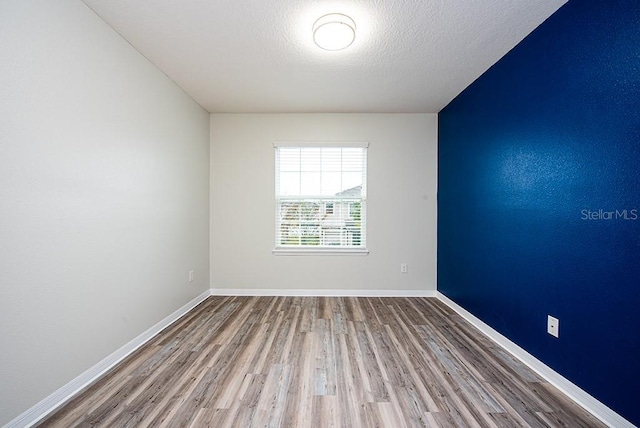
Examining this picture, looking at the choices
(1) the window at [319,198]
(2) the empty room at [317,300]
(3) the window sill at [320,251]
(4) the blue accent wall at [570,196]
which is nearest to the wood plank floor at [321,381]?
(2) the empty room at [317,300]

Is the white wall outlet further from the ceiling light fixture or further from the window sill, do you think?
the ceiling light fixture

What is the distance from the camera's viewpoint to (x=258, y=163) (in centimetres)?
374

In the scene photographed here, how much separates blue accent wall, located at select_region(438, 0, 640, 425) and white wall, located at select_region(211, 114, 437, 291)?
1.05 meters

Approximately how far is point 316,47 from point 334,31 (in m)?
0.33

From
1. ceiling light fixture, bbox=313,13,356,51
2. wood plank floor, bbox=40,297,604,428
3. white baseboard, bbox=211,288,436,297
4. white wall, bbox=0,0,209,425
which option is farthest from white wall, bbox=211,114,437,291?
ceiling light fixture, bbox=313,13,356,51

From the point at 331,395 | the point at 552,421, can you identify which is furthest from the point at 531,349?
the point at 331,395

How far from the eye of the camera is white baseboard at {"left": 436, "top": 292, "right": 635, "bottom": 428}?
145 centimetres

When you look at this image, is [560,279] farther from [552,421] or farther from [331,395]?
[331,395]

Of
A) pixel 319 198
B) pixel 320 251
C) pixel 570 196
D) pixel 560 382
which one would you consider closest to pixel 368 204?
pixel 319 198

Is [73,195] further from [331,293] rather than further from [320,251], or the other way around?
[331,293]

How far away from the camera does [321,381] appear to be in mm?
1823

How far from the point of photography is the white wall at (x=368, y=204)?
3.72 m

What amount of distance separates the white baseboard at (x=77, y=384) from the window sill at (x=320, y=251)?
5.21ft

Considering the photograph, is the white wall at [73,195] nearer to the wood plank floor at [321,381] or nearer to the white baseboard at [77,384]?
the white baseboard at [77,384]
